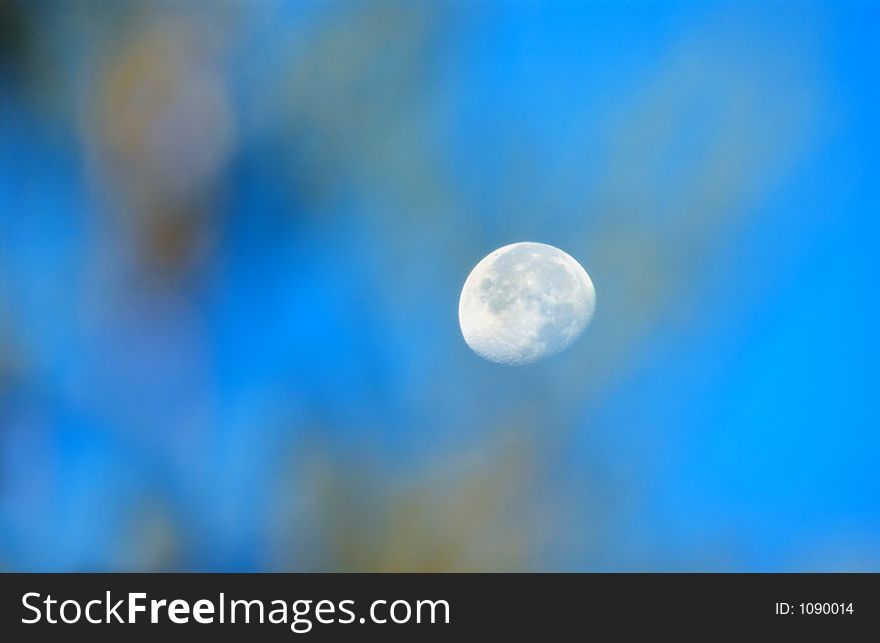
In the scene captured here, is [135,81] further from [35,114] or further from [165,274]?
[165,274]

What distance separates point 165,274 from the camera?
261 cm
